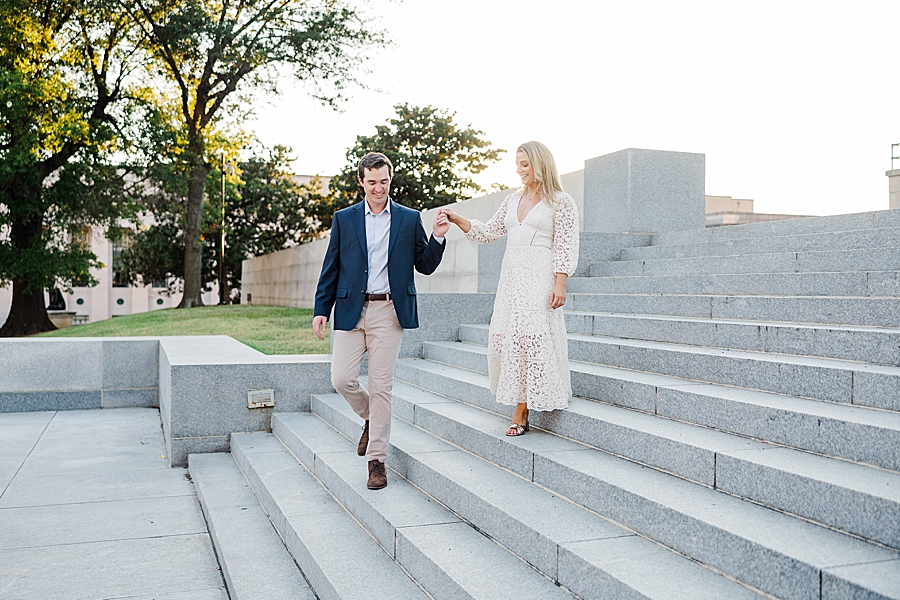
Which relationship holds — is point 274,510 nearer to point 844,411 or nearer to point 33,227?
point 844,411

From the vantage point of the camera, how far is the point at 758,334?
500 centimetres

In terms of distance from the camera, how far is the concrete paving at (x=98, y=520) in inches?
177

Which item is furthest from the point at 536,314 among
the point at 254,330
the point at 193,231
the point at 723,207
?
the point at 723,207

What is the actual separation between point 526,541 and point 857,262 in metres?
3.74

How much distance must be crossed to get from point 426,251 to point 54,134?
70.1ft

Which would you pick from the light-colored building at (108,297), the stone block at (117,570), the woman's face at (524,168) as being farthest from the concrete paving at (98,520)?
the light-colored building at (108,297)

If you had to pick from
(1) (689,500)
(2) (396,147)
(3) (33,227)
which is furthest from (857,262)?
(2) (396,147)

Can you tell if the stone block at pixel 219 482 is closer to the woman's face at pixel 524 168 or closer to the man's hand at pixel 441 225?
the man's hand at pixel 441 225

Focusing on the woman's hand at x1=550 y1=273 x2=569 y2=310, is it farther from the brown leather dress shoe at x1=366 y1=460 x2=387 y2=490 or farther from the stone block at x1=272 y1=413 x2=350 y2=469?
the stone block at x1=272 y1=413 x2=350 y2=469

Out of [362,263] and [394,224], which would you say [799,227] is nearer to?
[394,224]

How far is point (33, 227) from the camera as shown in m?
25.1

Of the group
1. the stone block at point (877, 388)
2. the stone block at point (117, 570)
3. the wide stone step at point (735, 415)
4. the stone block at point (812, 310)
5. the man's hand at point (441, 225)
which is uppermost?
the man's hand at point (441, 225)

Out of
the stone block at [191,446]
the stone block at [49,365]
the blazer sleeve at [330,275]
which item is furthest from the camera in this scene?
the stone block at [49,365]

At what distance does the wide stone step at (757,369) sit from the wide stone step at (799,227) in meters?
2.24
